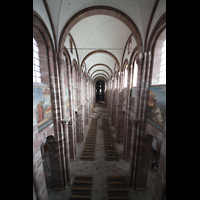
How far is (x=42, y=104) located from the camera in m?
6.02

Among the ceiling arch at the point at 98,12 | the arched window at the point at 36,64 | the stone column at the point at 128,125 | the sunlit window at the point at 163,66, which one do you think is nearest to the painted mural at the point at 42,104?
the arched window at the point at 36,64

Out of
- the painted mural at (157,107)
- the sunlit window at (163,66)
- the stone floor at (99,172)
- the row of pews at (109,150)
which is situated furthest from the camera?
the row of pews at (109,150)

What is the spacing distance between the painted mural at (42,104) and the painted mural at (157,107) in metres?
6.58

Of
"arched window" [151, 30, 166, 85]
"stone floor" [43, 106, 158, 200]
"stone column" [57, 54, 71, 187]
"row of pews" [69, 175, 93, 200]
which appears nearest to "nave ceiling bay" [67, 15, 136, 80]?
"stone column" [57, 54, 71, 187]

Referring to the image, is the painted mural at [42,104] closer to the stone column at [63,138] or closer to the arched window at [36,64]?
the arched window at [36,64]

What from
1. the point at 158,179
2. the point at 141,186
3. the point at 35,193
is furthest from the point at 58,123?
the point at 141,186

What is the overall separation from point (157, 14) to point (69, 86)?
864cm

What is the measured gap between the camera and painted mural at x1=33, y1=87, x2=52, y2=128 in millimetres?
5526

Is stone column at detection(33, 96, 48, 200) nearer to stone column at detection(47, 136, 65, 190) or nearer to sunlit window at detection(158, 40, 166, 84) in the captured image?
stone column at detection(47, 136, 65, 190)

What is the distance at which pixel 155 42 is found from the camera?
637cm

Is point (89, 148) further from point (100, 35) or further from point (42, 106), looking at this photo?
point (100, 35)

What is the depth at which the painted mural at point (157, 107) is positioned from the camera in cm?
535

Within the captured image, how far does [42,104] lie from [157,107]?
6677mm
